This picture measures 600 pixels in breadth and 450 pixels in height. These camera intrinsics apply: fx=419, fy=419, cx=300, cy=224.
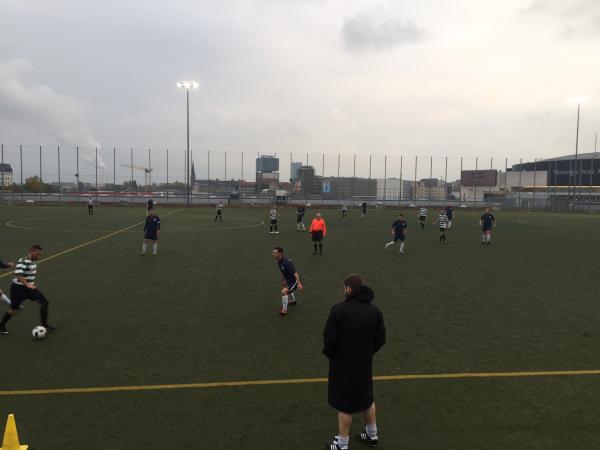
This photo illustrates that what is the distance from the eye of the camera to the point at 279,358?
7477 mm

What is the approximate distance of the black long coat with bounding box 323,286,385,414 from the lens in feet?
14.4

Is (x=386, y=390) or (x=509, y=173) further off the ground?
(x=509, y=173)

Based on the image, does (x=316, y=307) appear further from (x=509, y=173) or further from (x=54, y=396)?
(x=509, y=173)

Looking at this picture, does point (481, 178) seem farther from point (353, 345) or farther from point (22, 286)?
point (353, 345)

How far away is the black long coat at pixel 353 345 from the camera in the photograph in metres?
4.38

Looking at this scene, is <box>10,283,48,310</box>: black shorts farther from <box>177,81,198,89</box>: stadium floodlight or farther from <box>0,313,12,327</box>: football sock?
<box>177,81,198,89</box>: stadium floodlight

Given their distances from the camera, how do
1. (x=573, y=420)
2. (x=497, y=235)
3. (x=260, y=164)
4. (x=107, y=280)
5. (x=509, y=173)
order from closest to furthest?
1. (x=573, y=420)
2. (x=107, y=280)
3. (x=497, y=235)
4. (x=260, y=164)
5. (x=509, y=173)

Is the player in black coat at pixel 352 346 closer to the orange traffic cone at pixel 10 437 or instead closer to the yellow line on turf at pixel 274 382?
the yellow line on turf at pixel 274 382

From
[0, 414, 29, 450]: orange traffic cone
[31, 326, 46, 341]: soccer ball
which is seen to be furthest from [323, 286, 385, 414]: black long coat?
[31, 326, 46, 341]: soccer ball

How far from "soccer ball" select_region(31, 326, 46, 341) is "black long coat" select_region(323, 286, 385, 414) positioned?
6546 mm

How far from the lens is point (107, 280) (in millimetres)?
13344

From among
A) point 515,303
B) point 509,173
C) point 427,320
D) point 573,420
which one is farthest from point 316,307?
point 509,173

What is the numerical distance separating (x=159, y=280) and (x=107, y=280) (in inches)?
64.2

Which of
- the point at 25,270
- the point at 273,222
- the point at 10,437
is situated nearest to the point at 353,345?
the point at 10,437
